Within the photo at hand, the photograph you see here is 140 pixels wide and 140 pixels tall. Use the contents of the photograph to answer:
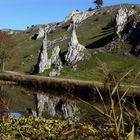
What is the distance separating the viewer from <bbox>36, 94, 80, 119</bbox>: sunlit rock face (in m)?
54.7

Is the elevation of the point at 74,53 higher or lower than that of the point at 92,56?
higher

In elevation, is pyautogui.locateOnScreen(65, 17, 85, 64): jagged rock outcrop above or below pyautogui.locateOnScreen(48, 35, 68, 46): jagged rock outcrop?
below

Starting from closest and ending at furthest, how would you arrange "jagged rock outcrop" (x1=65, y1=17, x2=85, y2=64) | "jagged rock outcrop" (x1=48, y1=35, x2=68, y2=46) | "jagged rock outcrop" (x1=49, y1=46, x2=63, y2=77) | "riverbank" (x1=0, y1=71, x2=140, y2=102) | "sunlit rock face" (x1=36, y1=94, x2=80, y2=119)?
"sunlit rock face" (x1=36, y1=94, x2=80, y2=119)
"riverbank" (x1=0, y1=71, x2=140, y2=102)
"jagged rock outcrop" (x1=49, y1=46, x2=63, y2=77)
"jagged rock outcrop" (x1=65, y1=17, x2=85, y2=64)
"jagged rock outcrop" (x1=48, y1=35, x2=68, y2=46)

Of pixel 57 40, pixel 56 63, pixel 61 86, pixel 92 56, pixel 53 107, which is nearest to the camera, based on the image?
pixel 53 107

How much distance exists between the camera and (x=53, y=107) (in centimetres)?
6344

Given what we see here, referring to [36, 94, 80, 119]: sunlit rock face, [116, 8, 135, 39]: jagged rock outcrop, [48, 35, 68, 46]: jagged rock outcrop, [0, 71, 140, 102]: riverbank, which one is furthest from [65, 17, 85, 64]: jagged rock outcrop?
[48, 35, 68, 46]: jagged rock outcrop

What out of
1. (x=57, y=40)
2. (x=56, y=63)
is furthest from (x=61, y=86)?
(x=57, y=40)

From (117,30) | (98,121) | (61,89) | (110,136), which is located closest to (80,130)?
(98,121)

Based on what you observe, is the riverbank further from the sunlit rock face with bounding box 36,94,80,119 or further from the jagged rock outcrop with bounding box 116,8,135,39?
the jagged rock outcrop with bounding box 116,8,135,39

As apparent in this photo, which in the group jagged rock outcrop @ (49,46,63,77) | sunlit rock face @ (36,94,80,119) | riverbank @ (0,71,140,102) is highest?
jagged rock outcrop @ (49,46,63,77)

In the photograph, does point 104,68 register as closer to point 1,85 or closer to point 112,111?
point 112,111

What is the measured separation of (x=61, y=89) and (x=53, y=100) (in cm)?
1346

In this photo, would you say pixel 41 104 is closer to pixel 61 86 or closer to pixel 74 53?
pixel 61 86

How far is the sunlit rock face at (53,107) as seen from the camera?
2152 inches
